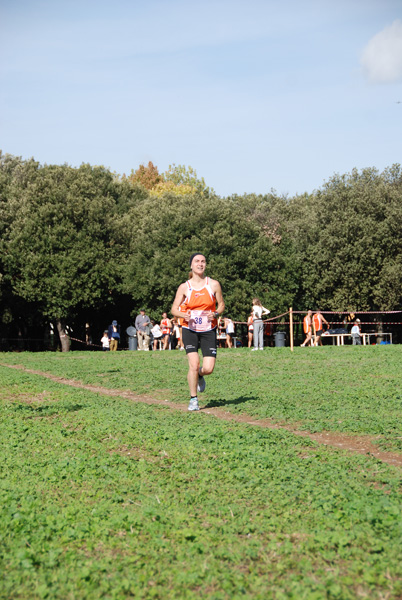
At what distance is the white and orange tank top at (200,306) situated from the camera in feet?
33.3

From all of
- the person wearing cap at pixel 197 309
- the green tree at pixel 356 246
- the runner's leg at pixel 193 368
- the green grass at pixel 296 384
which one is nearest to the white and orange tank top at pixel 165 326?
the green grass at pixel 296 384

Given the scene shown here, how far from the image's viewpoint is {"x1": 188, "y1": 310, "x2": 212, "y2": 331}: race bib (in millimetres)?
10141

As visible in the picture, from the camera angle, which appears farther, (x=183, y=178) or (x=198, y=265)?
(x=183, y=178)

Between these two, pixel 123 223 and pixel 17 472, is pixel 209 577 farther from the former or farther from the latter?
pixel 123 223

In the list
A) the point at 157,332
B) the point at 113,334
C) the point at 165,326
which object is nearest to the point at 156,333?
the point at 157,332

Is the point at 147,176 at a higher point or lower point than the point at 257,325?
Answer: higher

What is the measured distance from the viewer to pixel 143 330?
3606 cm

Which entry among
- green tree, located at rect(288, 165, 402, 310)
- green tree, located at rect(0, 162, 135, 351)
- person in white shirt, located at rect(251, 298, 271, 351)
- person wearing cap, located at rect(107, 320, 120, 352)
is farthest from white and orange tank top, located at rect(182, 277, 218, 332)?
green tree, located at rect(288, 165, 402, 310)

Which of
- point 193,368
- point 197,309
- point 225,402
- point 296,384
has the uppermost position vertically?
point 197,309

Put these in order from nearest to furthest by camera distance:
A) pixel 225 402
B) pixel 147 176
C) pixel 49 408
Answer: pixel 49 408
pixel 225 402
pixel 147 176

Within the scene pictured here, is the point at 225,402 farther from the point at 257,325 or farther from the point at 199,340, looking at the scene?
the point at 257,325

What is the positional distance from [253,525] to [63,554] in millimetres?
1339

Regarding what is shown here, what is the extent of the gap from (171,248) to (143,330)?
13.3 metres

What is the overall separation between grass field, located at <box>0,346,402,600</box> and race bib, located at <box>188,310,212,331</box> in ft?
4.35
